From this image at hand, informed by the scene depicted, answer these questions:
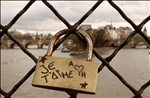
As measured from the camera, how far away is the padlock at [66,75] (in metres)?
0.47

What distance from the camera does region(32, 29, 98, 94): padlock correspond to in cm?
47

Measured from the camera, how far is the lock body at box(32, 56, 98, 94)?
1.55 ft

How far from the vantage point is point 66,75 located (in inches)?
19.0

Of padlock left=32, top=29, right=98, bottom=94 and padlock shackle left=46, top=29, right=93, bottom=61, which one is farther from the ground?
padlock shackle left=46, top=29, right=93, bottom=61

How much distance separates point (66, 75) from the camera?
48 centimetres

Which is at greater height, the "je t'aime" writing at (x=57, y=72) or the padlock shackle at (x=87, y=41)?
the padlock shackle at (x=87, y=41)

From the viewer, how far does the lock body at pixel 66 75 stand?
0.47 meters

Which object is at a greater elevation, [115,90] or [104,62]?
[104,62]

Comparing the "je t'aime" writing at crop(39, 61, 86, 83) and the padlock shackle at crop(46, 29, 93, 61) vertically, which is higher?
the padlock shackle at crop(46, 29, 93, 61)

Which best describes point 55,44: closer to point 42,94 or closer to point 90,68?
point 90,68

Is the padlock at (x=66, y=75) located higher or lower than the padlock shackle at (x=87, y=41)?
lower

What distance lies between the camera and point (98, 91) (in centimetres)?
565

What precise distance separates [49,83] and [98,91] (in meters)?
5.28

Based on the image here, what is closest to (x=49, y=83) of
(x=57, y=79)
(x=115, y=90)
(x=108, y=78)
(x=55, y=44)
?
(x=57, y=79)
